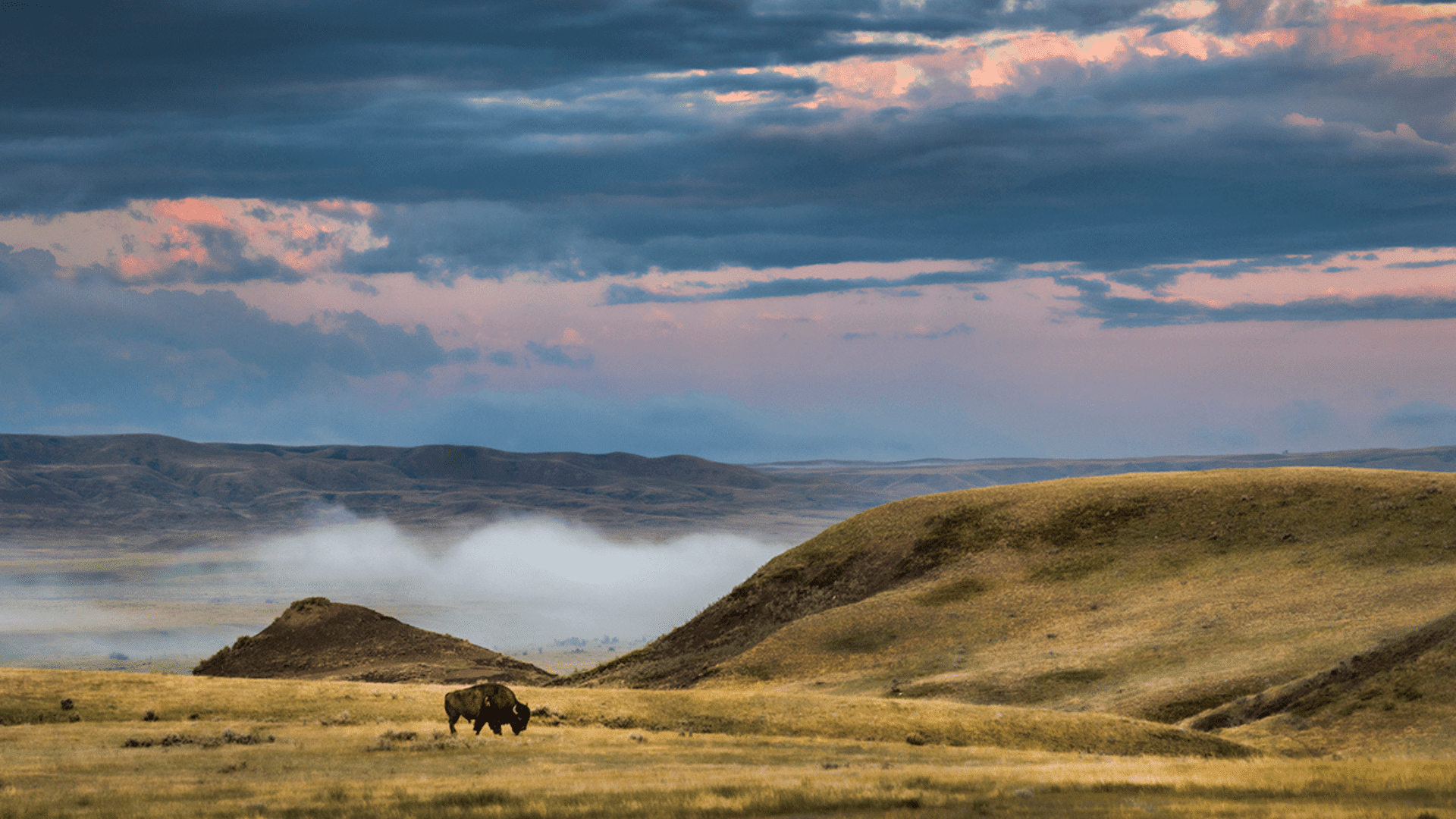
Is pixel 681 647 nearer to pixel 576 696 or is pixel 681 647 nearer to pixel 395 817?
pixel 576 696

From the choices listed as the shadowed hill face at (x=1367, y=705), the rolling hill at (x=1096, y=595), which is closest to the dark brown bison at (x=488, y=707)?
the shadowed hill face at (x=1367, y=705)

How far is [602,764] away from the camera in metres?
41.3

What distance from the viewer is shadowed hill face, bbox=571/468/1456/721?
6925 centimetres

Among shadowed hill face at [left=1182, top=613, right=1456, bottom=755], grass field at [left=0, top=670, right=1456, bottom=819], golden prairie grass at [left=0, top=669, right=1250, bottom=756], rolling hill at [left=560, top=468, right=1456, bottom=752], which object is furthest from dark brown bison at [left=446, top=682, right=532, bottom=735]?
rolling hill at [left=560, top=468, right=1456, bottom=752]

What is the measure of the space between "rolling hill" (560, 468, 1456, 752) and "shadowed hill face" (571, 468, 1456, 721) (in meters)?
0.19

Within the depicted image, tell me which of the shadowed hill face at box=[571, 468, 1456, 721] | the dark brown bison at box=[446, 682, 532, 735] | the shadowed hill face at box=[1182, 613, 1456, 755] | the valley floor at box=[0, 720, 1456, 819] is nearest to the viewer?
the valley floor at box=[0, 720, 1456, 819]

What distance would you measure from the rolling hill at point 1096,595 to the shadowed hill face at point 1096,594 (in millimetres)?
195

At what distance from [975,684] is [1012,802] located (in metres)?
41.6

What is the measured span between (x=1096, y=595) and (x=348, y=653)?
198 ft

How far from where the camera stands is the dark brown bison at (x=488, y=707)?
48.0 m

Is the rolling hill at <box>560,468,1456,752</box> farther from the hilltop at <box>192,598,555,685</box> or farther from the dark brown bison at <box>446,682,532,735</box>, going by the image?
the dark brown bison at <box>446,682,532,735</box>

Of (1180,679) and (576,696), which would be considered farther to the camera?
(1180,679)

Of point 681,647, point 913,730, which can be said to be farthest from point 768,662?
point 913,730

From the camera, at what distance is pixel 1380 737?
48156 millimetres
